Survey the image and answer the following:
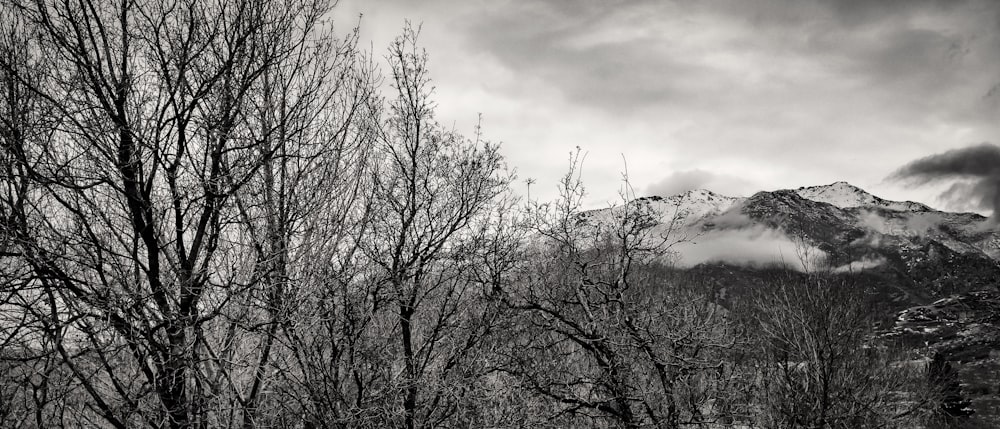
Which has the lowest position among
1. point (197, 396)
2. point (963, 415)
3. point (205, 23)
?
point (963, 415)

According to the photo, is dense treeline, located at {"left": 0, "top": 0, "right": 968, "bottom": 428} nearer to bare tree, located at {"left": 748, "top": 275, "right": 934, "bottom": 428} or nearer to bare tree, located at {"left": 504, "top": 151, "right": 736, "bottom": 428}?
bare tree, located at {"left": 504, "top": 151, "right": 736, "bottom": 428}

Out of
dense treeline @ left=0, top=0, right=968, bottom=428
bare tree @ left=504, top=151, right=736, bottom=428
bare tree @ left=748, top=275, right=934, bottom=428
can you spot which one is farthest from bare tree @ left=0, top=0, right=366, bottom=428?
bare tree @ left=748, top=275, right=934, bottom=428

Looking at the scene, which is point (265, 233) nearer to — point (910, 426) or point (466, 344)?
point (466, 344)

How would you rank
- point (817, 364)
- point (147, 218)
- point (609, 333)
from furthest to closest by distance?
point (817, 364), point (609, 333), point (147, 218)

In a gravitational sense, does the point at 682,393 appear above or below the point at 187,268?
below

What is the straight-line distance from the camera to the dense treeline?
4934 mm

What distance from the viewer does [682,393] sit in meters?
7.82

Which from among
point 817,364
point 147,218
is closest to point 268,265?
point 147,218

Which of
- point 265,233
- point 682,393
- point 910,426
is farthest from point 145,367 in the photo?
point 910,426

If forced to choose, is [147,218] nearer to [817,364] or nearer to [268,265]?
[268,265]

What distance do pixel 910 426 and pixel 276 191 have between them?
90.1ft

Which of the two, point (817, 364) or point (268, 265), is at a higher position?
point (268, 265)

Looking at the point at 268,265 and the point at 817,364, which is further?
the point at 817,364

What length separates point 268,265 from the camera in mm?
6207
